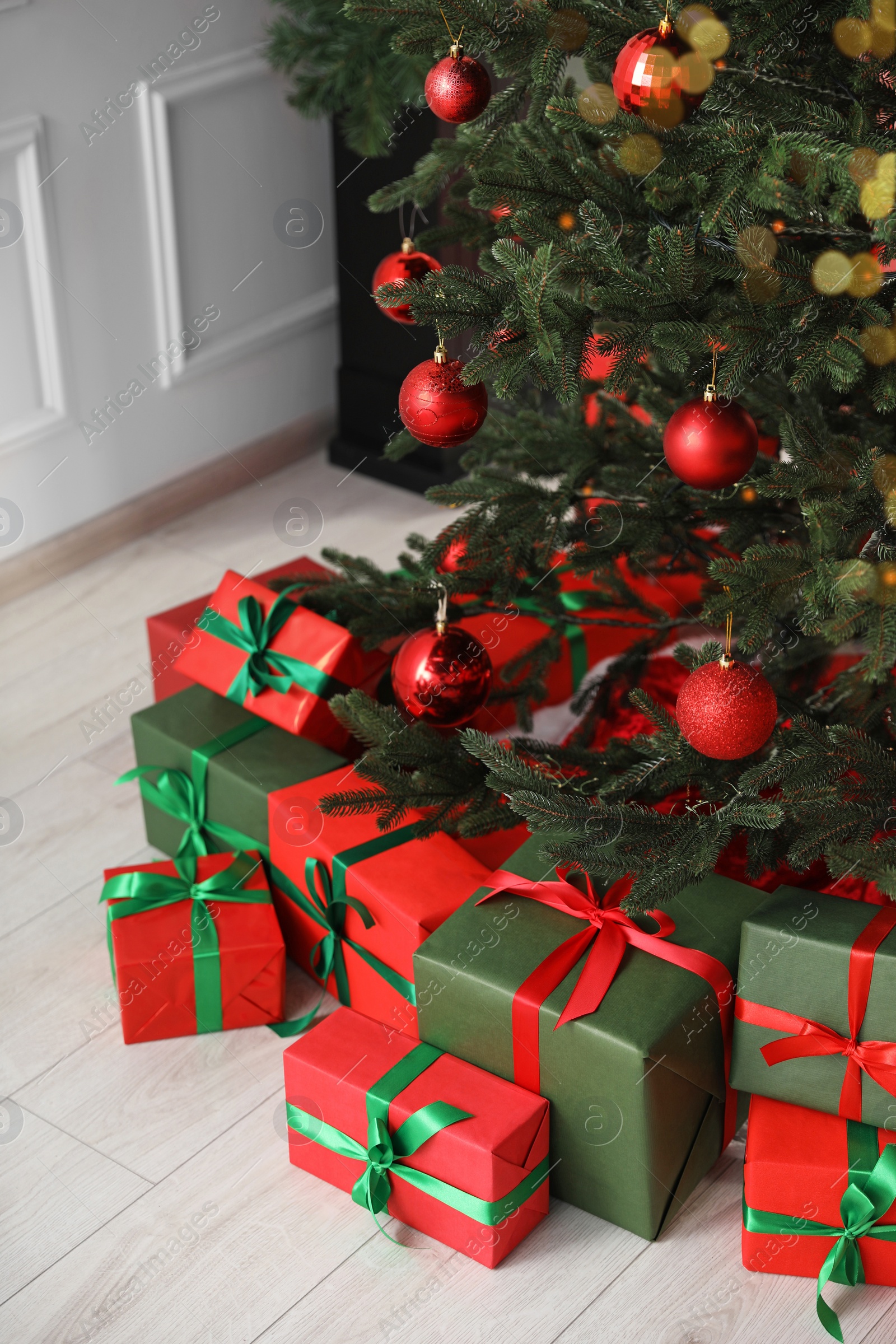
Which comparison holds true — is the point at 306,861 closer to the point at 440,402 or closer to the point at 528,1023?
the point at 528,1023

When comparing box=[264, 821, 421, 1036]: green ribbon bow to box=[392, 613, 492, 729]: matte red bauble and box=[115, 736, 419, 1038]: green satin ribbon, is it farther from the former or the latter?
box=[392, 613, 492, 729]: matte red bauble

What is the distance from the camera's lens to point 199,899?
158 cm

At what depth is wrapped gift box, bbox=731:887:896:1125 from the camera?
1220 millimetres

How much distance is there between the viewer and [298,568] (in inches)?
74.8

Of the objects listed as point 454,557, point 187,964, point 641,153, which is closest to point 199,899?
point 187,964

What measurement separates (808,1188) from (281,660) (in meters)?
0.84

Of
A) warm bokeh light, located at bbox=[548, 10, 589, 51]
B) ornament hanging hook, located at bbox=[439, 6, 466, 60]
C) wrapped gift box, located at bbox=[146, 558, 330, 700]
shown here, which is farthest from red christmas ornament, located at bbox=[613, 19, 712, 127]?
wrapped gift box, located at bbox=[146, 558, 330, 700]

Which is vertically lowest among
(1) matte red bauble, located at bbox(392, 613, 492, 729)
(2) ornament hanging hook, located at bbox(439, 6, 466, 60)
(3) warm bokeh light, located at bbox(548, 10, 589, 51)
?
(1) matte red bauble, located at bbox(392, 613, 492, 729)

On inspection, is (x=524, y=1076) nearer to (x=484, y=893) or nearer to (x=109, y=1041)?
(x=484, y=893)

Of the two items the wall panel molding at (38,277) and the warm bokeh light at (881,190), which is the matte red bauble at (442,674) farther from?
the wall panel molding at (38,277)

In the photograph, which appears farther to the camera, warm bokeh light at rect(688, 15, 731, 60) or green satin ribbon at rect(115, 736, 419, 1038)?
green satin ribbon at rect(115, 736, 419, 1038)

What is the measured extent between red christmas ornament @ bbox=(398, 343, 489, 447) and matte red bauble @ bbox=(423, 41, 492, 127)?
239 mm

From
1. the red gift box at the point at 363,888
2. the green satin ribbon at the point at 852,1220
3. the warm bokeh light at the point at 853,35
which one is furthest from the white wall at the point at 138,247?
the green satin ribbon at the point at 852,1220

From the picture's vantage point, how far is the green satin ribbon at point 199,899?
5.05 ft
